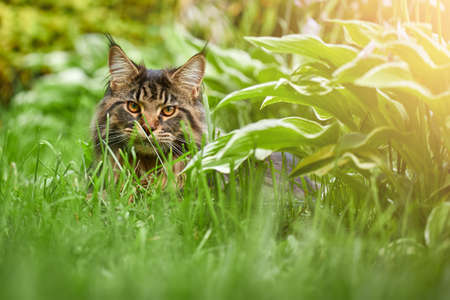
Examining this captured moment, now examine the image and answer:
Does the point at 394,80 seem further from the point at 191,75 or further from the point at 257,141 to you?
the point at 191,75

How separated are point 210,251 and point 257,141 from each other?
1.22 feet

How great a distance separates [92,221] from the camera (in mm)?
1507

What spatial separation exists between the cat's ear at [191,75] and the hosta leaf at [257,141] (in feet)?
1.89

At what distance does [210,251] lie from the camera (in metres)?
1.40

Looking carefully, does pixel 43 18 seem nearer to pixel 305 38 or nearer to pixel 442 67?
pixel 305 38

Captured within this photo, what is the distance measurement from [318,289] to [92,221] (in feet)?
2.47

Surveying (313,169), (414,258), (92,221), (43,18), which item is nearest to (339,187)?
(313,169)

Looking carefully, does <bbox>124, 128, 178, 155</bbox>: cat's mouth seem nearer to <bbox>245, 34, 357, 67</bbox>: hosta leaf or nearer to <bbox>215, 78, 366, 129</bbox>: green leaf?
<bbox>215, 78, 366, 129</bbox>: green leaf

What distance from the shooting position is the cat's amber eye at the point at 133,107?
6.79ft

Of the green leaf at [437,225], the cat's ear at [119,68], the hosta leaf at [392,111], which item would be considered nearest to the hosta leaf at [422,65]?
the hosta leaf at [392,111]

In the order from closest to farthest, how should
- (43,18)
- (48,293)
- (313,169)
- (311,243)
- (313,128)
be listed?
(48,293)
(311,243)
(313,169)
(313,128)
(43,18)

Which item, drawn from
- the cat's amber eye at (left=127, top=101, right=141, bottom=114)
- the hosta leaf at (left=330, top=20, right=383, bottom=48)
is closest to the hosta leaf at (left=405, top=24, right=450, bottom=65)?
the hosta leaf at (left=330, top=20, right=383, bottom=48)

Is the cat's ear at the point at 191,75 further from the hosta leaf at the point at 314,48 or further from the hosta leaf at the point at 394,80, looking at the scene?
the hosta leaf at the point at 394,80

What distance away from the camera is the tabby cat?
2.02 m
